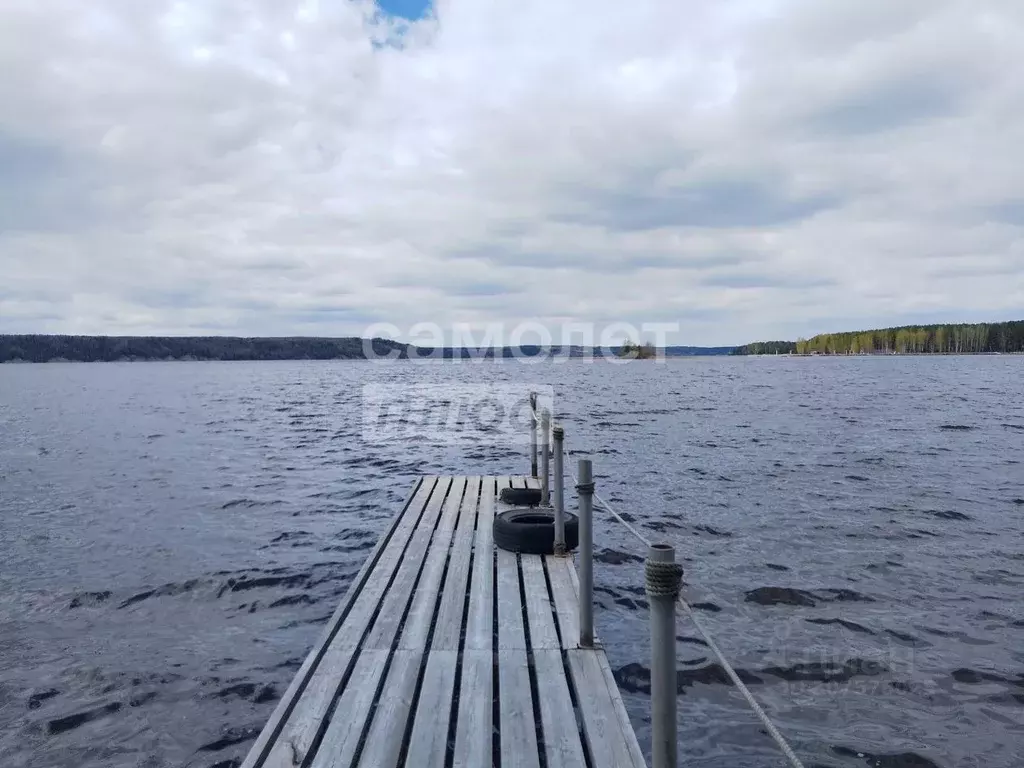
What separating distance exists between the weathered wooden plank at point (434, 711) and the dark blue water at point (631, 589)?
1880 mm

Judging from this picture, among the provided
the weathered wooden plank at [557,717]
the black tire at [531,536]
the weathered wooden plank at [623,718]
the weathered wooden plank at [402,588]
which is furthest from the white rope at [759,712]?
the black tire at [531,536]

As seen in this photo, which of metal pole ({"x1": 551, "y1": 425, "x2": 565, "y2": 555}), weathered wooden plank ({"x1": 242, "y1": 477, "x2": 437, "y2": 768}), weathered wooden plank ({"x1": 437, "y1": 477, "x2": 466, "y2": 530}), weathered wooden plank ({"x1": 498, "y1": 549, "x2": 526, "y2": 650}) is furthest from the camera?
weathered wooden plank ({"x1": 437, "y1": 477, "x2": 466, "y2": 530})

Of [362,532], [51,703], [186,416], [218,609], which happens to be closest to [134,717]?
[51,703]

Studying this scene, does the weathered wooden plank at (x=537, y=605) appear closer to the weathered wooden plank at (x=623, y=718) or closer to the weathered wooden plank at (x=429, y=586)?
the weathered wooden plank at (x=623, y=718)

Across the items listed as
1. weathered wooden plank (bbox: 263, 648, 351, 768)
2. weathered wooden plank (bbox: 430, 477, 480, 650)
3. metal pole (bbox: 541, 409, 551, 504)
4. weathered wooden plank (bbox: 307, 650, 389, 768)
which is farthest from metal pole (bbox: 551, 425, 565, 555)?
weathered wooden plank (bbox: 263, 648, 351, 768)

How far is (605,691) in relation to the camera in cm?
470

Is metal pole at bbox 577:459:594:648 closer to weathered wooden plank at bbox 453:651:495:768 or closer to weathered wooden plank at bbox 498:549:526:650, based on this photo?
weathered wooden plank at bbox 498:549:526:650

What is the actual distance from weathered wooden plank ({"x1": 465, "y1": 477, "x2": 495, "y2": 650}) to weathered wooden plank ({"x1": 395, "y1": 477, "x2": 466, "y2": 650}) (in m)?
0.34

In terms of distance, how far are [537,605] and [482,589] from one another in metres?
A: 0.73

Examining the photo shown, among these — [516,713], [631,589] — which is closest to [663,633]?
[516,713]

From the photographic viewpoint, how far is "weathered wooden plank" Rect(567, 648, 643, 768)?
156 inches

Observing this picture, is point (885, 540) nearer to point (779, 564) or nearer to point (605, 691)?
point (779, 564)

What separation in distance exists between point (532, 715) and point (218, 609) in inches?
227

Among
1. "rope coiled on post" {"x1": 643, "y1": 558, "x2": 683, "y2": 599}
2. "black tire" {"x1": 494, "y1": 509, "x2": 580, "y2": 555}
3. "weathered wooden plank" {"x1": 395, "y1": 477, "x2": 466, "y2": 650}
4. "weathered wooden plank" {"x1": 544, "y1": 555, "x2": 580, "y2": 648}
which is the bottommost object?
"weathered wooden plank" {"x1": 395, "y1": 477, "x2": 466, "y2": 650}
